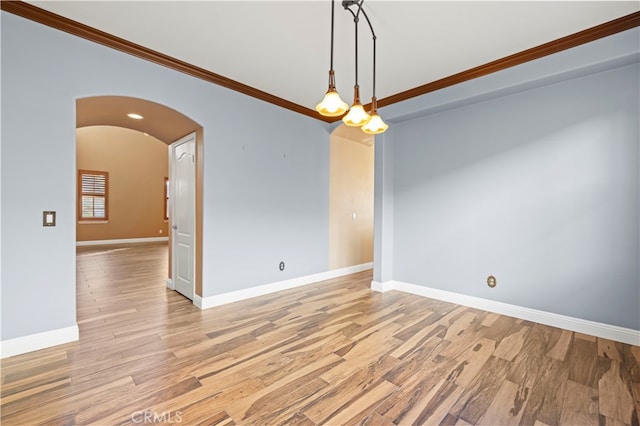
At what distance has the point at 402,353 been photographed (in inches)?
96.2

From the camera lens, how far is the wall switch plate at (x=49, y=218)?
8.02ft

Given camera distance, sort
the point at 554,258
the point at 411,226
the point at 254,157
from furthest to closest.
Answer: the point at 411,226 < the point at 254,157 < the point at 554,258

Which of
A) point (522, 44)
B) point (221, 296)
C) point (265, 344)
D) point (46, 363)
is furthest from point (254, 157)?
point (522, 44)

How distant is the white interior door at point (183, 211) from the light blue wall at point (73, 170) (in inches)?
18.1

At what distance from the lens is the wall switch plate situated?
244 cm

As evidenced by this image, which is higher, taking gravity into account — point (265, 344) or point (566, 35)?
point (566, 35)

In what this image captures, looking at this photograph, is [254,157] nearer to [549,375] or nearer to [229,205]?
[229,205]

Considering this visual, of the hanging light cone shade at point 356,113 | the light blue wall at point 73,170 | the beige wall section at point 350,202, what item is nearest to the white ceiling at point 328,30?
the light blue wall at point 73,170

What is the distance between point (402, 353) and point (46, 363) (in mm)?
2933

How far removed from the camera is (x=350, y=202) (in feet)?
18.2

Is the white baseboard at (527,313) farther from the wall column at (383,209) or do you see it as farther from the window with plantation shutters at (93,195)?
the window with plantation shutters at (93,195)

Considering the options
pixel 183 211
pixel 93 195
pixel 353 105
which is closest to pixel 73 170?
pixel 183 211

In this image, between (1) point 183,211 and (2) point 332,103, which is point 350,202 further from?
(2) point 332,103

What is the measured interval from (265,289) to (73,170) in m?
2.61
